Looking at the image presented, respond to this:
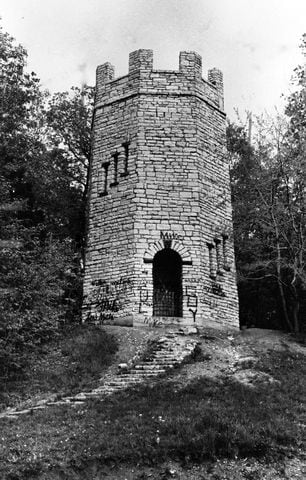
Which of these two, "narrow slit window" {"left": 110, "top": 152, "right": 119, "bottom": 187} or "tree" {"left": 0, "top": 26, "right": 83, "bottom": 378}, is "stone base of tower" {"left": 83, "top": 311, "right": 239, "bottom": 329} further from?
"narrow slit window" {"left": 110, "top": 152, "right": 119, "bottom": 187}

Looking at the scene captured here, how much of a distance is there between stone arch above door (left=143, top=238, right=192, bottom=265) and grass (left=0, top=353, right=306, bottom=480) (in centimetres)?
576

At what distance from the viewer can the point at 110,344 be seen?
14.2 m

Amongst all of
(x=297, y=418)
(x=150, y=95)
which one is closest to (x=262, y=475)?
(x=297, y=418)

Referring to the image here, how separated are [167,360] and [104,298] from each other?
13.3ft

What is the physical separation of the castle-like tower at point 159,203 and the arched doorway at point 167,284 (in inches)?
1.2

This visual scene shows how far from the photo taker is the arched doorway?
16922 mm

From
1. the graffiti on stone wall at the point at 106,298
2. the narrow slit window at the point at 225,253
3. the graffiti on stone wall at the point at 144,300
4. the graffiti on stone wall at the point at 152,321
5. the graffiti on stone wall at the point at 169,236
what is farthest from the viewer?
the narrow slit window at the point at 225,253

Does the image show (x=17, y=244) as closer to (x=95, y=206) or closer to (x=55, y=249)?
(x=55, y=249)

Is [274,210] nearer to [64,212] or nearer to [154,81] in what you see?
[154,81]

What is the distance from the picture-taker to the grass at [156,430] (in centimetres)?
833

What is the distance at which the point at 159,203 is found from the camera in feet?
56.1

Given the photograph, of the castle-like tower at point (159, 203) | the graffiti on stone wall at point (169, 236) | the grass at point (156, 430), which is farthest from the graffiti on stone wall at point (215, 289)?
the grass at point (156, 430)

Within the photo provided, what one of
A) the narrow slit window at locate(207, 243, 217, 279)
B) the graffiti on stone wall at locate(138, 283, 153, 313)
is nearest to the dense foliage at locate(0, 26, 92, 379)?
the graffiti on stone wall at locate(138, 283, 153, 313)

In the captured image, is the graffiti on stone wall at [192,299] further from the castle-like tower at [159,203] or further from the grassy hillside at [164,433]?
the grassy hillside at [164,433]
